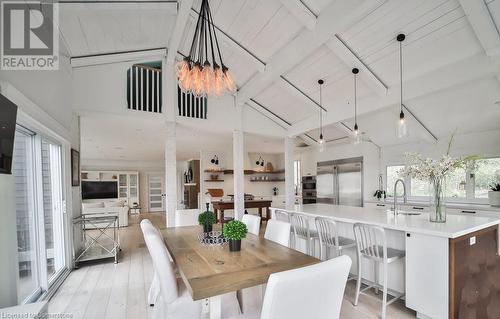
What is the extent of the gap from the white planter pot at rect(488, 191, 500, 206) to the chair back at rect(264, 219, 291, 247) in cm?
389

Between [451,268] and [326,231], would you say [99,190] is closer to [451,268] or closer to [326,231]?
[326,231]

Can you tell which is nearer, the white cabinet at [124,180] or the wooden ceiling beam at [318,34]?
the wooden ceiling beam at [318,34]

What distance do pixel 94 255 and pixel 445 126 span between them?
6.63 m

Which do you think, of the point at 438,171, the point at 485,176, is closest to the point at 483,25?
the point at 438,171

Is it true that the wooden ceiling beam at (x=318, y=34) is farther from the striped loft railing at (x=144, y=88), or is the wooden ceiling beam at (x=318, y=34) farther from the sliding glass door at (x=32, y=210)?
the sliding glass door at (x=32, y=210)

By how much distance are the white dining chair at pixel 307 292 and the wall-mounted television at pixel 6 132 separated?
2009 millimetres

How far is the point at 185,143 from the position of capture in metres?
7.25

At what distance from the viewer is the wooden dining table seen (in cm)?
139

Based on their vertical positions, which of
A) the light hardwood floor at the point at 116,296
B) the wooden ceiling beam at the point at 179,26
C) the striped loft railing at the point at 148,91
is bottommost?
the light hardwood floor at the point at 116,296

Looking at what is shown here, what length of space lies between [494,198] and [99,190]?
41.7ft

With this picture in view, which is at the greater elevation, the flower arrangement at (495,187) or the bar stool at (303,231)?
the flower arrangement at (495,187)

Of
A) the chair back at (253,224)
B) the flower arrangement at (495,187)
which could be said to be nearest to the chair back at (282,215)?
the chair back at (253,224)

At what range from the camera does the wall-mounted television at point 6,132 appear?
165cm

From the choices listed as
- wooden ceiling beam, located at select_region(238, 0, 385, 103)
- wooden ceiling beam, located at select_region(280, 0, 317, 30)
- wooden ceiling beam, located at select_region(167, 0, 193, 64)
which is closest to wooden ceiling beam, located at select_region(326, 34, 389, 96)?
wooden ceiling beam, located at select_region(238, 0, 385, 103)
